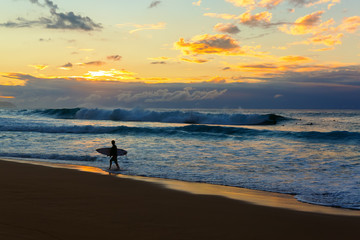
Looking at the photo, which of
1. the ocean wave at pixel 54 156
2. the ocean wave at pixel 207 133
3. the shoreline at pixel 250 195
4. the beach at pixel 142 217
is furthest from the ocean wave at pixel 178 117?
the beach at pixel 142 217

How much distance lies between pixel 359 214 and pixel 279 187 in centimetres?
267

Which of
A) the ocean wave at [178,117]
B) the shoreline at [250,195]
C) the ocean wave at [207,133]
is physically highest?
the ocean wave at [178,117]

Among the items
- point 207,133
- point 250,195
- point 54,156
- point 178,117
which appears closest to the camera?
point 250,195

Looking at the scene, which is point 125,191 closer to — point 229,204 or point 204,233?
point 229,204

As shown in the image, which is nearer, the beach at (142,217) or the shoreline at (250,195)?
the beach at (142,217)

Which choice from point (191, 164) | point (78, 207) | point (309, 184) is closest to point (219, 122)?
point (191, 164)

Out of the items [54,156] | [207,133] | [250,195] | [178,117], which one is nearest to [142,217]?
[250,195]

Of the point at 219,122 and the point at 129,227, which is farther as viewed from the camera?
the point at 219,122

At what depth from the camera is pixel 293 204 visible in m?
7.14

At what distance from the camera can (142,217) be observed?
566 cm

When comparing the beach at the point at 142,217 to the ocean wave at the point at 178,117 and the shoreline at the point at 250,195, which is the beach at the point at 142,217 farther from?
the ocean wave at the point at 178,117

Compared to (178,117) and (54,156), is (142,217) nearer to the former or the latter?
(54,156)

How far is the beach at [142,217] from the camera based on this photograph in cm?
484

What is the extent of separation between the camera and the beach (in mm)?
4844
